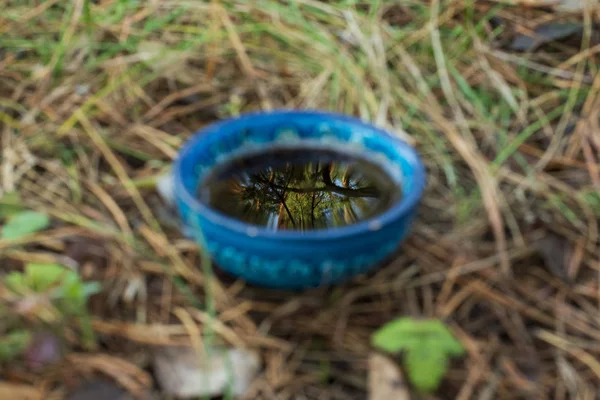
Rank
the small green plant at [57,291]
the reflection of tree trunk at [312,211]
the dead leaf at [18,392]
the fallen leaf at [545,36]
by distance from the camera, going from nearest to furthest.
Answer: the dead leaf at [18,392]
the small green plant at [57,291]
the reflection of tree trunk at [312,211]
the fallen leaf at [545,36]

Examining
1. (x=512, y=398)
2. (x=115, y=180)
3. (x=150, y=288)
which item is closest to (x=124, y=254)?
(x=150, y=288)

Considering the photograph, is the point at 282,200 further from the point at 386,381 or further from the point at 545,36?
the point at 545,36

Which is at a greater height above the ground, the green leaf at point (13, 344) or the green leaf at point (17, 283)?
the green leaf at point (17, 283)

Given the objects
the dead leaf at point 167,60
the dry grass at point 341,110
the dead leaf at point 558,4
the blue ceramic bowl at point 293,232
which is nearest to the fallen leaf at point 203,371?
the dry grass at point 341,110

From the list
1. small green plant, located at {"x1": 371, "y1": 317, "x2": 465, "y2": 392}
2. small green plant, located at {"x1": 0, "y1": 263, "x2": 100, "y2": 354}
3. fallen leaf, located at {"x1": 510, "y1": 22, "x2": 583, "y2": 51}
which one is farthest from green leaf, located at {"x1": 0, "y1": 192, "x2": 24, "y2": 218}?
fallen leaf, located at {"x1": 510, "y1": 22, "x2": 583, "y2": 51}

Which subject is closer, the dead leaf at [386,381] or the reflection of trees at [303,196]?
the dead leaf at [386,381]

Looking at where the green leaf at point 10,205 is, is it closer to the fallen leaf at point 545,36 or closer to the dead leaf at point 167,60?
the dead leaf at point 167,60

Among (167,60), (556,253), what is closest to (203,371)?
(556,253)
